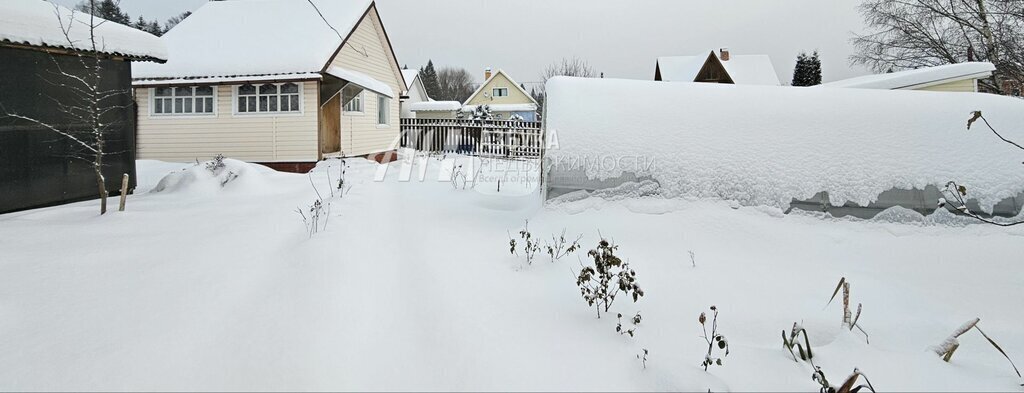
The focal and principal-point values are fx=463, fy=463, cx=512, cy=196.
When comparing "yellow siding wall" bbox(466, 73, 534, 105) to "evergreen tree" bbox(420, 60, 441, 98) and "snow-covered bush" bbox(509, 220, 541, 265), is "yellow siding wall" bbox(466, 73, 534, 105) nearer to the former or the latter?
"evergreen tree" bbox(420, 60, 441, 98)

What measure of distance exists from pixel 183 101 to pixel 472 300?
37.3 feet

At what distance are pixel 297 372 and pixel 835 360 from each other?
2624mm

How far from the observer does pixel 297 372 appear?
6.78ft

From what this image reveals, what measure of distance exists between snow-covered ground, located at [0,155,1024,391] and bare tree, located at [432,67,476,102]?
59.9 metres

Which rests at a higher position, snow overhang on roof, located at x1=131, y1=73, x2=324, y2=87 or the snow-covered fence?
snow overhang on roof, located at x1=131, y1=73, x2=324, y2=87

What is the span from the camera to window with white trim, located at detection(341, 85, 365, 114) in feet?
38.9

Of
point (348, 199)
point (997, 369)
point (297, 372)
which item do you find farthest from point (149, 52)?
point (997, 369)

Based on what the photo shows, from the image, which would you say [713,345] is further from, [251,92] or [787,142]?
[251,92]

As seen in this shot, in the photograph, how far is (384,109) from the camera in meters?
14.8

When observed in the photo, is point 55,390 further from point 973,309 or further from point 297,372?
point 973,309

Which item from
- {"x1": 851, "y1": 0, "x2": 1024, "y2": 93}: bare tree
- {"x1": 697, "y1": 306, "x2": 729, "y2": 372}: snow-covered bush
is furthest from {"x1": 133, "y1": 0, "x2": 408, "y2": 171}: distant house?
{"x1": 851, "y1": 0, "x2": 1024, "y2": 93}: bare tree

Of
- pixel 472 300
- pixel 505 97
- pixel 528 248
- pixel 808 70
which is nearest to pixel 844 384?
pixel 472 300

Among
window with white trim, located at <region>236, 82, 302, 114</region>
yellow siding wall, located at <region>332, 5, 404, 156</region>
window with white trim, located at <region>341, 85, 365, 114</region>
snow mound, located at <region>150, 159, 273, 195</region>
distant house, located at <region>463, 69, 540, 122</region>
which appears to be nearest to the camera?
snow mound, located at <region>150, 159, 273, 195</region>

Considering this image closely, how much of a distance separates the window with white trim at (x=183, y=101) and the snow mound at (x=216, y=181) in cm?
489
